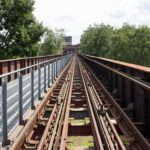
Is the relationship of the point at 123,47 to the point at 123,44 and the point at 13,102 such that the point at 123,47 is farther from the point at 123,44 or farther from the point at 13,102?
the point at 13,102

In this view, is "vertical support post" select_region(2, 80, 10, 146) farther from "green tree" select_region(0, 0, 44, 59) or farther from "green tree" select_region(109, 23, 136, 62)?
"green tree" select_region(109, 23, 136, 62)

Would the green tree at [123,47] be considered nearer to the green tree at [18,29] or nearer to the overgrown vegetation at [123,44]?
the overgrown vegetation at [123,44]

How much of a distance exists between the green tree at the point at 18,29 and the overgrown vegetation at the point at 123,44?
6415 cm

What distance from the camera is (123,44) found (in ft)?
424

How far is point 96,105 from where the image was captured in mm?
11469

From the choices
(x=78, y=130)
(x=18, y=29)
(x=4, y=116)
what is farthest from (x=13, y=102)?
(x=18, y=29)

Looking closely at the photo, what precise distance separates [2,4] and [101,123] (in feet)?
166

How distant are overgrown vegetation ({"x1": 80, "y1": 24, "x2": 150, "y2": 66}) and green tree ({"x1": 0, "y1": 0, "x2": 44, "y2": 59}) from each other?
210 feet

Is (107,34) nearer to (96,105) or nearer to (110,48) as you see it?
(110,48)

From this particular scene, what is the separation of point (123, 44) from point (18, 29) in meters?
76.5

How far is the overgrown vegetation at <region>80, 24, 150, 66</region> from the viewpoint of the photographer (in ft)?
393

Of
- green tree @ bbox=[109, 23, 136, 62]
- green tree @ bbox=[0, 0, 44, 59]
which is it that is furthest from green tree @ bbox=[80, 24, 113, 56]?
green tree @ bbox=[0, 0, 44, 59]

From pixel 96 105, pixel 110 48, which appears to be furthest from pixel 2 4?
pixel 110 48

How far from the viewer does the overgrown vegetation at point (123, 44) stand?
11969 centimetres
